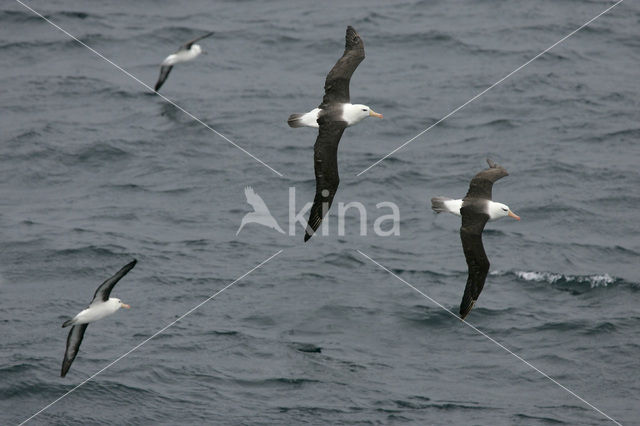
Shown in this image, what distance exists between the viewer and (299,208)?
1004 inches

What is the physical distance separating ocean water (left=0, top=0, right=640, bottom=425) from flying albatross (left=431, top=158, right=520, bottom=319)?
8.02 ft

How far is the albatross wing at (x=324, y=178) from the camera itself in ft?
62.1

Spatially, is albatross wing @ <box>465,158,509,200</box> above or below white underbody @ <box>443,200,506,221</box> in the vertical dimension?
above

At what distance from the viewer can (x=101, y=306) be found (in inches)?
766

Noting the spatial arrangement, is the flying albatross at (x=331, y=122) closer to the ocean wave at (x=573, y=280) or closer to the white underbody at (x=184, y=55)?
the ocean wave at (x=573, y=280)

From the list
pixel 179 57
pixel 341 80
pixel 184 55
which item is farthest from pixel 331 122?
pixel 179 57

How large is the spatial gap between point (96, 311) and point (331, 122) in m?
4.62

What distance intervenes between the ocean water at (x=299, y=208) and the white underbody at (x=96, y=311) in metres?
1.37

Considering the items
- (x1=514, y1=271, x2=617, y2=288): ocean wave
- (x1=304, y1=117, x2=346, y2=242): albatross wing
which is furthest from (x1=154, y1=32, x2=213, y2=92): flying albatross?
(x1=514, y1=271, x2=617, y2=288): ocean wave

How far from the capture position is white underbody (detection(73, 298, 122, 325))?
19328 millimetres

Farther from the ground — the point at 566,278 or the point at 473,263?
the point at 473,263

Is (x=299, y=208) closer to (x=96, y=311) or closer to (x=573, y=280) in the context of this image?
(x=573, y=280)

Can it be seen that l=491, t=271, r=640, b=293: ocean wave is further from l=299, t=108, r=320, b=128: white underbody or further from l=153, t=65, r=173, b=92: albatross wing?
l=153, t=65, r=173, b=92: albatross wing

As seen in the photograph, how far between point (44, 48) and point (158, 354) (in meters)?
14.2
